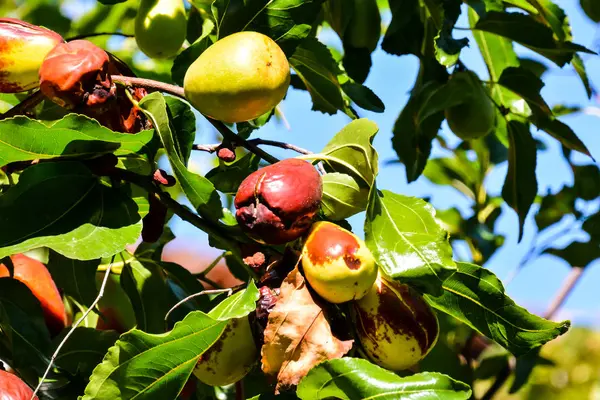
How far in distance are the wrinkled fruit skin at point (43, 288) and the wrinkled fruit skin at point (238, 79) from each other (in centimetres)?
47

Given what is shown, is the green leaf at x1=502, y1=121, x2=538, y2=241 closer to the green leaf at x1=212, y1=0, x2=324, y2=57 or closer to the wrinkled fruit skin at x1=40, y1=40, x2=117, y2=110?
the green leaf at x1=212, y1=0, x2=324, y2=57

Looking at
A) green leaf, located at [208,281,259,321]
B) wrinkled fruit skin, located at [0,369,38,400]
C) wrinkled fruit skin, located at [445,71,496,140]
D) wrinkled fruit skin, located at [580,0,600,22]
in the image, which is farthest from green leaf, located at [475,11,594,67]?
wrinkled fruit skin, located at [0,369,38,400]

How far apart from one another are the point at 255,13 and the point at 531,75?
0.63 m

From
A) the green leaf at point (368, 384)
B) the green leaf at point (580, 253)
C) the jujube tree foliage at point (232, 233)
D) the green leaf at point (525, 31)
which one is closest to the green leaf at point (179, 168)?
the jujube tree foliage at point (232, 233)

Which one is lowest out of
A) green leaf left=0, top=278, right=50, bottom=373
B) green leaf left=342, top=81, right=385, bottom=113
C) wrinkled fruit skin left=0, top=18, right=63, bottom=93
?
green leaf left=0, top=278, right=50, bottom=373

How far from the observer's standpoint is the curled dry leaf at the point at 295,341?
2.90 feet

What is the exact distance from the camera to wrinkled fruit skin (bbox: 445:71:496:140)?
144 centimetres

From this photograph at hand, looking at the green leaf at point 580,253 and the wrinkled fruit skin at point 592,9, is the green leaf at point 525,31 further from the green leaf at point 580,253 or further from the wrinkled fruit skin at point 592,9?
the green leaf at point 580,253

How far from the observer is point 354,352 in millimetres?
961

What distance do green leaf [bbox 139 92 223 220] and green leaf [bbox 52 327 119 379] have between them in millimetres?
343

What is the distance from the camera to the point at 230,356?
0.96 meters

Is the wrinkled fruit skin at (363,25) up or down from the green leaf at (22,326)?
up

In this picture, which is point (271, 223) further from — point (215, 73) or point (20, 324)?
point (20, 324)

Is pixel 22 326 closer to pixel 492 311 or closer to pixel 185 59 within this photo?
pixel 185 59
